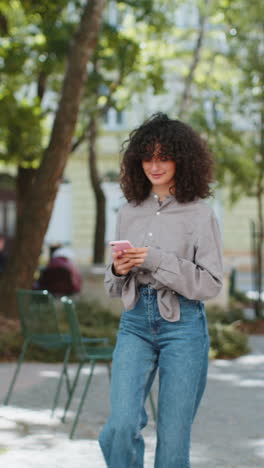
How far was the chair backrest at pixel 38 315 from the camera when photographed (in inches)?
296

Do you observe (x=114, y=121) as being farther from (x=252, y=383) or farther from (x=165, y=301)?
(x=165, y=301)

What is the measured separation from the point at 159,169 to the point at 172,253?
0.41 metres

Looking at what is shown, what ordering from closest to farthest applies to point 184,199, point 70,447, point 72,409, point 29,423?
point 184,199 → point 70,447 → point 29,423 → point 72,409

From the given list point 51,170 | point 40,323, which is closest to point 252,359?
point 51,170

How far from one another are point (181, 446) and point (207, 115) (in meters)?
16.3

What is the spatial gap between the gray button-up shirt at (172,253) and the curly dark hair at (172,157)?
7 cm

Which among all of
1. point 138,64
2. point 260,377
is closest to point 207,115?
point 138,64

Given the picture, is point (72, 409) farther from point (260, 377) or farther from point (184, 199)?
point (184, 199)

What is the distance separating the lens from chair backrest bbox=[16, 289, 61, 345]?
7.52 meters

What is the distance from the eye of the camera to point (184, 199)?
4031 mm

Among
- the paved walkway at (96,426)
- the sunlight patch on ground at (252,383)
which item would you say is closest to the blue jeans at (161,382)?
the paved walkway at (96,426)

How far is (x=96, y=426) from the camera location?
6742 millimetres

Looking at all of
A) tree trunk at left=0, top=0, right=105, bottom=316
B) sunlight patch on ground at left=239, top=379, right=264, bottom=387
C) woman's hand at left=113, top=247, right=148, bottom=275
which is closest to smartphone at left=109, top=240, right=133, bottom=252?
woman's hand at left=113, top=247, right=148, bottom=275

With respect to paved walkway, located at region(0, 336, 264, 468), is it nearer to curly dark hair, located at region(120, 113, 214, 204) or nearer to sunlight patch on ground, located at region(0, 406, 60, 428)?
sunlight patch on ground, located at region(0, 406, 60, 428)
